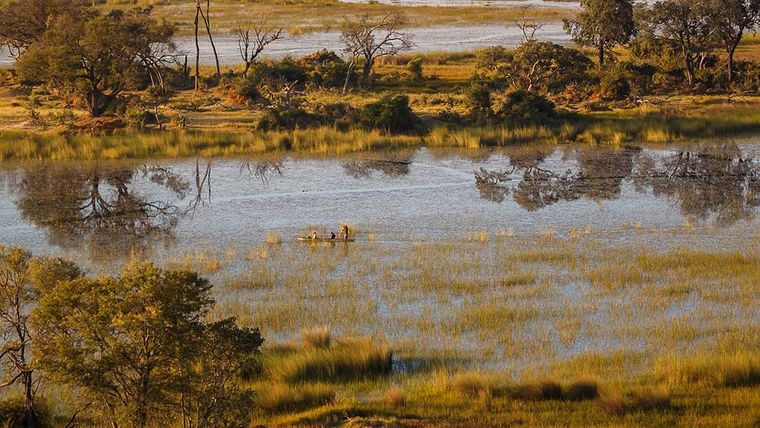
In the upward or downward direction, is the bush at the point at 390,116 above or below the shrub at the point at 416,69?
below

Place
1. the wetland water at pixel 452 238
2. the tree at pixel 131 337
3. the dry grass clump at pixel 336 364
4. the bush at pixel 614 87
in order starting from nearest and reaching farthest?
the tree at pixel 131 337 → the dry grass clump at pixel 336 364 → the wetland water at pixel 452 238 → the bush at pixel 614 87

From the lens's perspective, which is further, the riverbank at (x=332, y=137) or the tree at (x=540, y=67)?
the tree at (x=540, y=67)

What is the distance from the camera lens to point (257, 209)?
85.1ft

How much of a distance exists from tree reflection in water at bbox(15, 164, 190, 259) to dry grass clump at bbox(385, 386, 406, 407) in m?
9.62

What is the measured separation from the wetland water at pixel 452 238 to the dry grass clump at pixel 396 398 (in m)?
1.79

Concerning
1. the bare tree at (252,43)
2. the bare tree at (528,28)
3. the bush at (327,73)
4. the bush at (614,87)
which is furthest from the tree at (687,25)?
the bare tree at (252,43)

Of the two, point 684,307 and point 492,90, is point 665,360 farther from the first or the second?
point 492,90

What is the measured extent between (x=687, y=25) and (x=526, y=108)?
9.34 metres

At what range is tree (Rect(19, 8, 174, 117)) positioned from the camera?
35781mm

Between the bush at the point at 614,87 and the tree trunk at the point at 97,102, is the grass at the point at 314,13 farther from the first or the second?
the bush at the point at 614,87

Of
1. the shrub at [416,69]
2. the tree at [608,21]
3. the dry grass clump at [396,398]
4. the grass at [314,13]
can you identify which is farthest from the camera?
the grass at [314,13]

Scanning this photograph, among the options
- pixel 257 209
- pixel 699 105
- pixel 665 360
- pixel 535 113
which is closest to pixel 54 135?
pixel 257 209

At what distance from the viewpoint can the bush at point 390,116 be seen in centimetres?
3438

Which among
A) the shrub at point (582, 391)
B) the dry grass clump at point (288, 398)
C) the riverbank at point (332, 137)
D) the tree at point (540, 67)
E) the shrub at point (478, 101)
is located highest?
the tree at point (540, 67)
